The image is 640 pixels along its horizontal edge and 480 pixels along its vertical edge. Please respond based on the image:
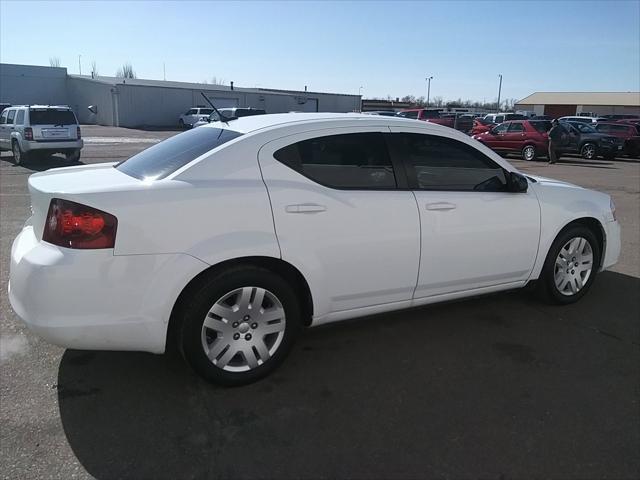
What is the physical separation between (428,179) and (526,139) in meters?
19.2

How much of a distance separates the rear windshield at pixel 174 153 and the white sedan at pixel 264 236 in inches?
0.7

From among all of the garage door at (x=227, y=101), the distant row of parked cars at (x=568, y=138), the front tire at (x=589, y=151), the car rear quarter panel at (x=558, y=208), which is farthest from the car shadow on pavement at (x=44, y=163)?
the garage door at (x=227, y=101)

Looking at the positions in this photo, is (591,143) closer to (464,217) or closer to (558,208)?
(558,208)

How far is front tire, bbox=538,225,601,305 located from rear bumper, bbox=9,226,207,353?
10.1 feet

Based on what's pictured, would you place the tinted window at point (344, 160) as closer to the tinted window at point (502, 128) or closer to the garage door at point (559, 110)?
the tinted window at point (502, 128)

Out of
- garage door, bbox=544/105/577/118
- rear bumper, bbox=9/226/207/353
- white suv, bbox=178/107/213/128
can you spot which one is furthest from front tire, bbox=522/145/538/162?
garage door, bbox=544/105/577/118

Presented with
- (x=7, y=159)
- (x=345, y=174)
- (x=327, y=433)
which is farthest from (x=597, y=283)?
(x=7, y=159)

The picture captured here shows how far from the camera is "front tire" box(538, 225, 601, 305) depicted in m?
4.55

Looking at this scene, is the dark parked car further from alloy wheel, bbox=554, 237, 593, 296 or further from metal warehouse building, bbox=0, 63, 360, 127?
metal warehouse building, bbox=0, 63, 360, 127

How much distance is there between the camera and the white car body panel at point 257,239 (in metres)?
2.88

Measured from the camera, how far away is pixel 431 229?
3.77m

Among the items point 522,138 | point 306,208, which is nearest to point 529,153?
point 522,138

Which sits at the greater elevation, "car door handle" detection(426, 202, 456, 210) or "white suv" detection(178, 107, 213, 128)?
"white suv" detection(178, 107, 213, 128)

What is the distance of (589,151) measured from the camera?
22.0 m
